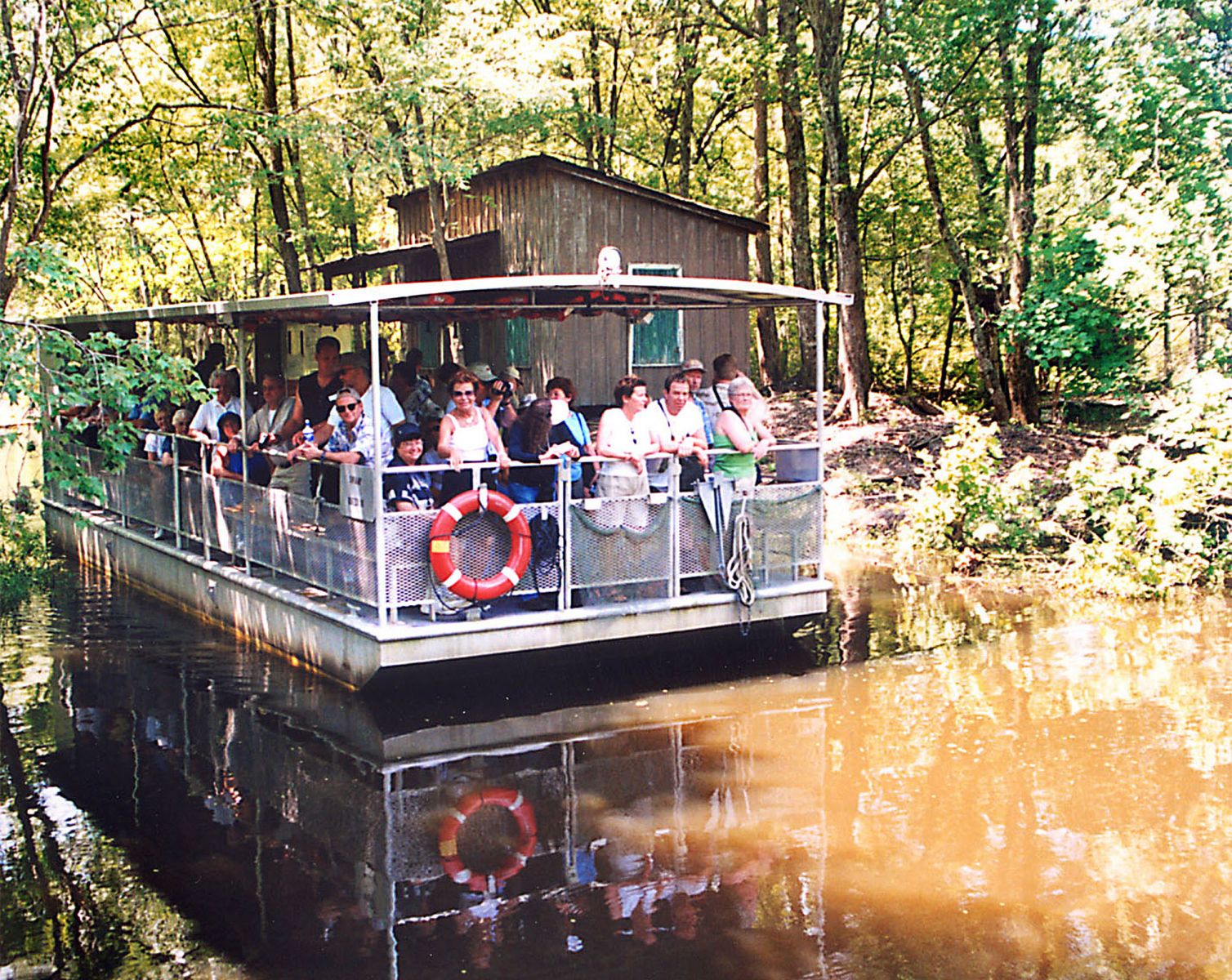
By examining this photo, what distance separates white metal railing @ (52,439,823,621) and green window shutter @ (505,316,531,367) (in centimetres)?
822

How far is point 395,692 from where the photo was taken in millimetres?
9672

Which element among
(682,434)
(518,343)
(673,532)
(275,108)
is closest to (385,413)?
(682,434)

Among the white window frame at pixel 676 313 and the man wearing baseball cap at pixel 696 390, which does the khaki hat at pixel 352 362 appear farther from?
the white window frame at pixel 676 313

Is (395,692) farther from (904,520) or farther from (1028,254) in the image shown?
(1028,254)

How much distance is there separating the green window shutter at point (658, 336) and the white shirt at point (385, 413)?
8.54 metres

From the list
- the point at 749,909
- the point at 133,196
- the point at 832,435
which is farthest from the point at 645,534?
the point at 133,196

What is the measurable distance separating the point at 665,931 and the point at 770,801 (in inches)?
69.7

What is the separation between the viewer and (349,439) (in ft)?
31.8

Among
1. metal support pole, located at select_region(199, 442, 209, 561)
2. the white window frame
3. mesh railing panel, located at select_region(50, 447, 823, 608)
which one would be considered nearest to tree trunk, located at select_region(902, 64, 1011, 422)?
the white window frame

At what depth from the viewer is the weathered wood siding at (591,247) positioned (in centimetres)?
1873

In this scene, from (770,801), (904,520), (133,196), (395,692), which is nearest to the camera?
(770,801)

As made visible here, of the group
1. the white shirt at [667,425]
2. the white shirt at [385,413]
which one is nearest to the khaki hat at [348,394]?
the white shirt at [385,413]

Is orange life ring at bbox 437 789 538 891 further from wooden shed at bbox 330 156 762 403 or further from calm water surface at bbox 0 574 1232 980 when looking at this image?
wooden shed at bbox 330 156 762 403

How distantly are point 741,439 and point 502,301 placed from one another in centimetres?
252
